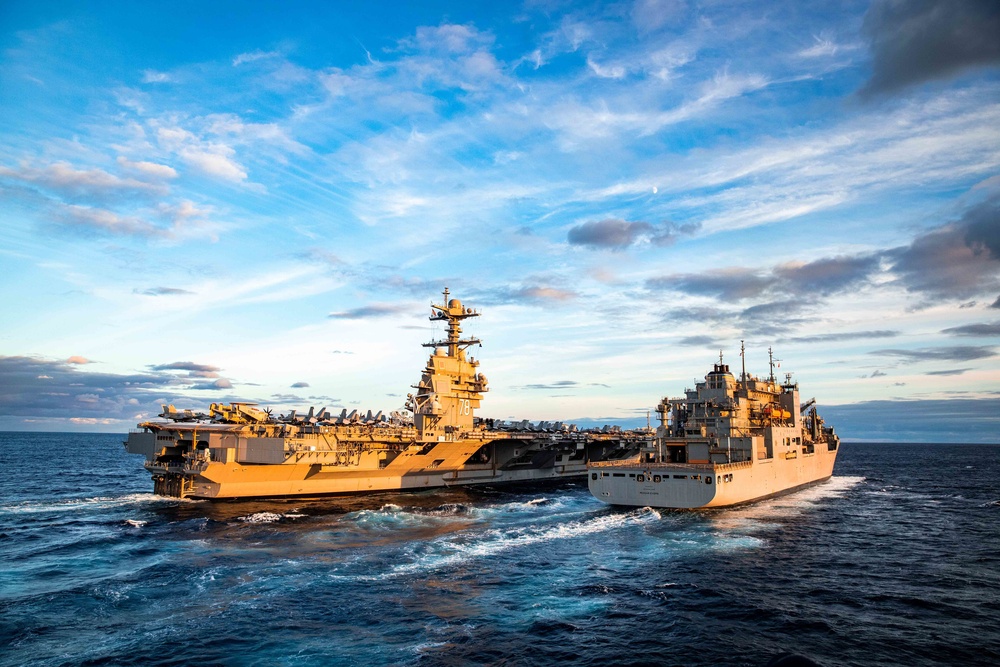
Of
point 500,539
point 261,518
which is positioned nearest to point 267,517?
point 261,518

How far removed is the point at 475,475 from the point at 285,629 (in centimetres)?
3108

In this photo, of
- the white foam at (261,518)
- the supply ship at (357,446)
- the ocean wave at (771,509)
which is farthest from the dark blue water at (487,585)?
the supply ship at (357,446)

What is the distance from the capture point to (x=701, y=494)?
99.7ft

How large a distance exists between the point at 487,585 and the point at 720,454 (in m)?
21.6

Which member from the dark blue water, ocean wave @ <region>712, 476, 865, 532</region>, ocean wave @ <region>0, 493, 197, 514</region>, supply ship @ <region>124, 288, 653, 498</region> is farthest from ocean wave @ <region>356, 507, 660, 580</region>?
ocean wave @ <region>0, 493, 197, 514</region>

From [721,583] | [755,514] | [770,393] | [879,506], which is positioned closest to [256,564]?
[721,583]

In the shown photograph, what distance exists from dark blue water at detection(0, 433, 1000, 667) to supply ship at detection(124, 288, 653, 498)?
2.32 meters

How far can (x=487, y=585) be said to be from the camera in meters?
18.6

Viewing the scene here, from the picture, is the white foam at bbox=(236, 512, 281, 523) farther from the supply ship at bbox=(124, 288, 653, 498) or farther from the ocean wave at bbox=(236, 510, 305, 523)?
the supply ship at bbox=(124, 288, 653, 498)

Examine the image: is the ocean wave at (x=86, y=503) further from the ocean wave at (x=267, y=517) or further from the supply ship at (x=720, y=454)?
the supply ship at (x=720, y=454)

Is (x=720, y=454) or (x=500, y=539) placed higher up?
(x=720, y=454)

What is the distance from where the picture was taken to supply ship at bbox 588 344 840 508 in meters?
31.2

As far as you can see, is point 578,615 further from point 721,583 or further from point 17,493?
point 17,493

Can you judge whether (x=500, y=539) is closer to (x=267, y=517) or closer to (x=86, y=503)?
(x=267, y=517)
